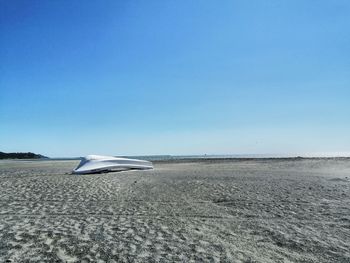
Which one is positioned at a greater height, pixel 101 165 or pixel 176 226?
pixel 101 165

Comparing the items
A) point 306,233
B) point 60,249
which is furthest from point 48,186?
point 306,233

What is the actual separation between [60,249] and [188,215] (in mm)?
4253

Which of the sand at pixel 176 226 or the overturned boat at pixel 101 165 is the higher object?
the overturned boat at pixel 101 165

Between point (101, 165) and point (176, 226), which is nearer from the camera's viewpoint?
point (176, 226)

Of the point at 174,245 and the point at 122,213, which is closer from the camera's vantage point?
the point at 174,245

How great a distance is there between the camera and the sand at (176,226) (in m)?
6.89

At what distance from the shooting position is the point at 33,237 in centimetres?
795

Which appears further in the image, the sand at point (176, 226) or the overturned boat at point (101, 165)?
the overturned boat at point (101, 165)

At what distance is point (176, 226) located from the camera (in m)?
8.92

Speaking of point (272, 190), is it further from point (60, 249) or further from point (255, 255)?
point (60, 249)

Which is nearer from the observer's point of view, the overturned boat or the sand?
the sand

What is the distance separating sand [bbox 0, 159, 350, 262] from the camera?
271 inches

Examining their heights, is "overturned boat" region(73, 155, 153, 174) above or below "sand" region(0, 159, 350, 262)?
above

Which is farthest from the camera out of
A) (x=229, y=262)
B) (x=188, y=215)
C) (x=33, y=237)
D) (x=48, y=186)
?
(x=48, y=186)
